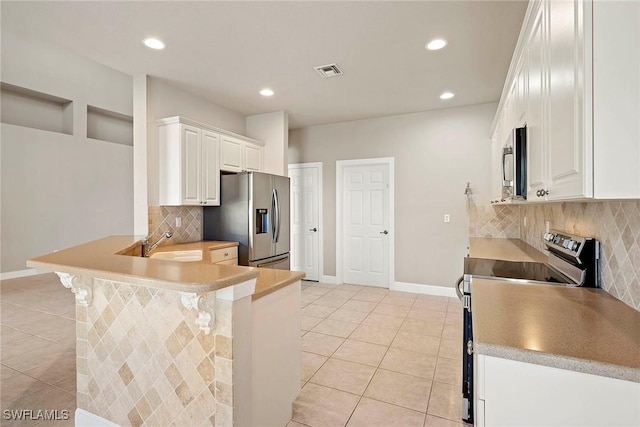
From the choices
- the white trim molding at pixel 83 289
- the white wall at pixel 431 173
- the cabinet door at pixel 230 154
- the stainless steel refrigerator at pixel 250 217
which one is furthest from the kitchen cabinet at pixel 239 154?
the white trim molding at pixel 83 289

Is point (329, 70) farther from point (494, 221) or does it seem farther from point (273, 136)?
point (494, 221)

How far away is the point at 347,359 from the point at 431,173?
2958 mm

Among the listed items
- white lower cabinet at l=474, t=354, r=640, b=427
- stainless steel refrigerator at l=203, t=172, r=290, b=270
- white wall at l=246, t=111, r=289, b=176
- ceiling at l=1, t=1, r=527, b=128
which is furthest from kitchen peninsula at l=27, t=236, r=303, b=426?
white wall at l=246, t=111, r=289, b=176

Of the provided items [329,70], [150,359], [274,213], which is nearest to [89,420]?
[150,359]

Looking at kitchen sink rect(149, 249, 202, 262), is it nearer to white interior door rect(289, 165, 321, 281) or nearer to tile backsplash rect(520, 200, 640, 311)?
white interior door rect(289, 165, 321, 281)

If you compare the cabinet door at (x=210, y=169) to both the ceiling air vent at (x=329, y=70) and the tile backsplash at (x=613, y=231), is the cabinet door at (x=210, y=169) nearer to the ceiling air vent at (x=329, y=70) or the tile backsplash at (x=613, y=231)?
the ceiling air vent at (x=329, y=70)

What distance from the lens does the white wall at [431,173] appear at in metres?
4.18

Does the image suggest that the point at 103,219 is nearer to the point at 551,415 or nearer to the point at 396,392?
the point at 396,392

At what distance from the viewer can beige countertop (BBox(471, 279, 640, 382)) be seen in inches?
32.3

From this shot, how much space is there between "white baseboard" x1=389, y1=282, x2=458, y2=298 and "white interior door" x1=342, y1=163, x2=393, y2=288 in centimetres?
20

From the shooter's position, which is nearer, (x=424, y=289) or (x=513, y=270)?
(x=513, y=270)

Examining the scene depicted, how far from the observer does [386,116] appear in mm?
4703

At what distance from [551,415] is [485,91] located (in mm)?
3733

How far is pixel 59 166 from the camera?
5617 mm
